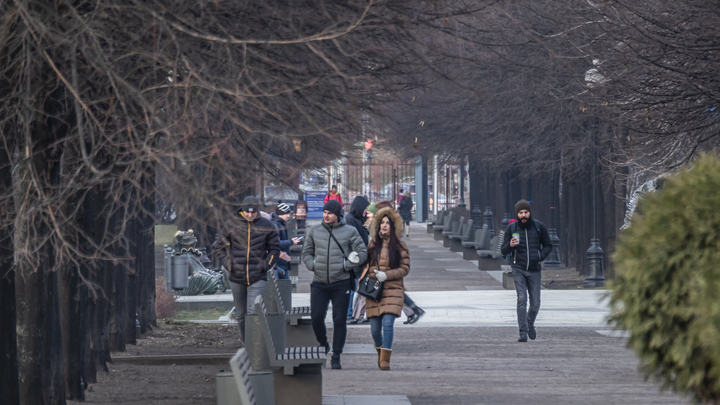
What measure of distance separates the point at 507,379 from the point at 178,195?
17.2ft

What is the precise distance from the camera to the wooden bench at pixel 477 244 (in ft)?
86.6

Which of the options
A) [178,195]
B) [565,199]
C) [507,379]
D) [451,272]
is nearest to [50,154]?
[178,195]

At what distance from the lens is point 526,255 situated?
12.4m

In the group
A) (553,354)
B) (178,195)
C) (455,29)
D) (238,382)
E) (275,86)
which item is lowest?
(553,354)

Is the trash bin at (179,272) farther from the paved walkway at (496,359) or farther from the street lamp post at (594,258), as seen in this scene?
the street lamp post at (594,258)

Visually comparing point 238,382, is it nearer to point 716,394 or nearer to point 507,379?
point 716,394

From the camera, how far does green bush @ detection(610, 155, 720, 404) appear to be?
3.84 meters

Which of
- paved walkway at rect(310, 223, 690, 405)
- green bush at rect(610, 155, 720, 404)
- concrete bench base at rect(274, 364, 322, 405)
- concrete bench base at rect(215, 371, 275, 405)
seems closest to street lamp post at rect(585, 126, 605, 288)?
paved walkway at rect(310, 223, 690, 405)

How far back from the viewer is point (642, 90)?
414 inches

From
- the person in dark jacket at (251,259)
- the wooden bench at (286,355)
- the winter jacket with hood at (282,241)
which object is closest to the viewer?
the wooden bench at (286,355)

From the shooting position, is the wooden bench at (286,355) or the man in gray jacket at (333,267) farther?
the man in gray jacket at (333,267)

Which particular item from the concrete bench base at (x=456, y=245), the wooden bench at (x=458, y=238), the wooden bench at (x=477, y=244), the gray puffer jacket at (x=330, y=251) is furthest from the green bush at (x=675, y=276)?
the concrete bench base at (x=456, y=245)

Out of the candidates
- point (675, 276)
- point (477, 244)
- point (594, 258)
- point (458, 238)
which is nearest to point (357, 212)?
point (594, 258)

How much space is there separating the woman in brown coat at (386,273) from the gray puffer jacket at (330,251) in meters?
0.22
